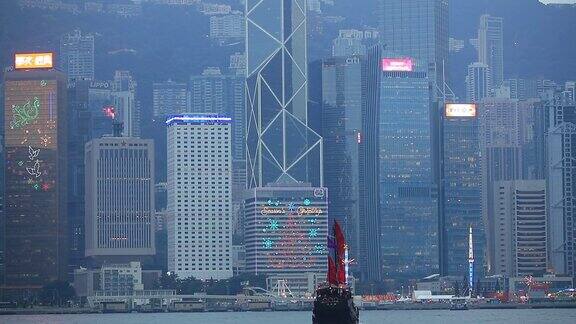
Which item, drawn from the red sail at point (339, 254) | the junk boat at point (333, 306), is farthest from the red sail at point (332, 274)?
the junk boat at point (333, 306)

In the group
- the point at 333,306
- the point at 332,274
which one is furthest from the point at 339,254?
the point at 333,306

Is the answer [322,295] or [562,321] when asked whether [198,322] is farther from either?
[322,295]

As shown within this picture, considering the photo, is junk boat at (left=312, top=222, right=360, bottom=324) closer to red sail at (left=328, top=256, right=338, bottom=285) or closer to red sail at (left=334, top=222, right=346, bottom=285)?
red sail at (left=334, top=222, right=346, bottom=285)

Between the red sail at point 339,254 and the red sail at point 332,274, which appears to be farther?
the red sail at point 332,274

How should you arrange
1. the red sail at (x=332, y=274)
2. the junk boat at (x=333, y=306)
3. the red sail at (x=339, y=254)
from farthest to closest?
the red sail at (x=332, y=274), the red sail at (x=339, y=254), the junk boat at (x=333, y=306)

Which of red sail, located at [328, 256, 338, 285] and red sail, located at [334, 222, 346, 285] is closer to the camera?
red sail, located at [334, 222, 346, 285]

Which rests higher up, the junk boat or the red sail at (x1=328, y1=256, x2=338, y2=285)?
the red sail at (x1=328, y1=256, x2=338, y2=285)

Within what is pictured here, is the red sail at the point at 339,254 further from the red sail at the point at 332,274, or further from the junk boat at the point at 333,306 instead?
the junk boat at the point at 333,306

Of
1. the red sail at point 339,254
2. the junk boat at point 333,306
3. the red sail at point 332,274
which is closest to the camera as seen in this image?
the junk boat at point 333,306

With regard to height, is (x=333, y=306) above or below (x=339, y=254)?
below

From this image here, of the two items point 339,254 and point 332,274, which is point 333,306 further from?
point 332,274

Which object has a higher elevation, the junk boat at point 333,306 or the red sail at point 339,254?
the red sail at point 339,254

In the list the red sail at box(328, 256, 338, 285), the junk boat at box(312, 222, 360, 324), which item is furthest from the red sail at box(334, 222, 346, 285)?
the junk boat at box(312, 222, 360, 324)
